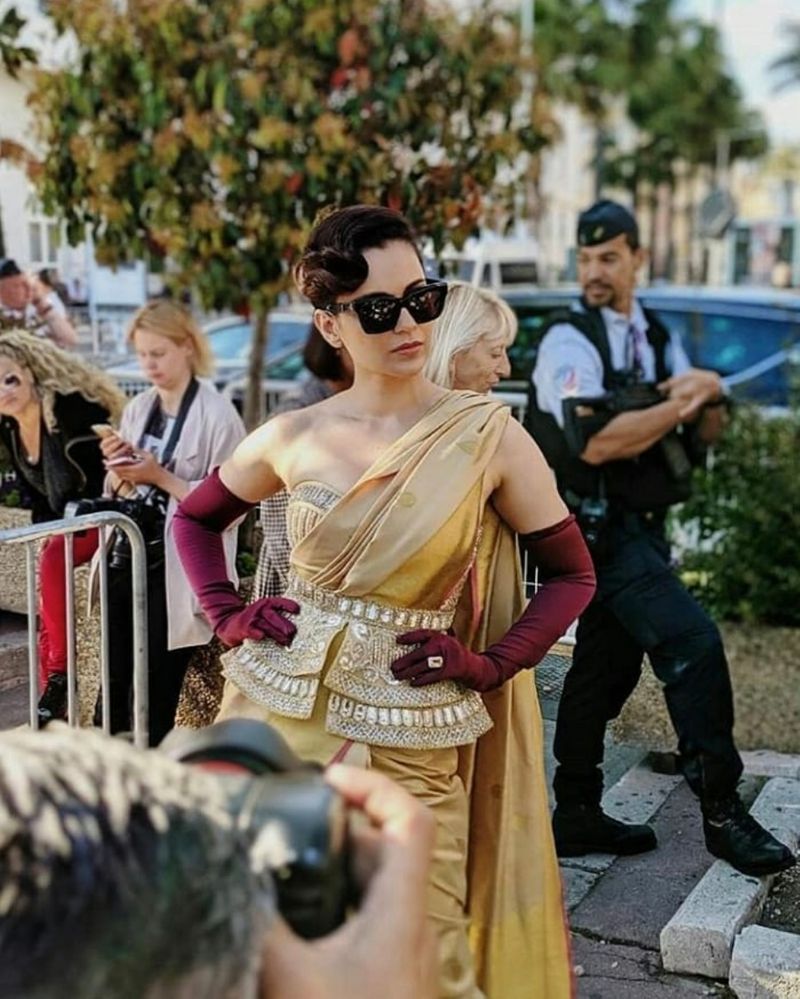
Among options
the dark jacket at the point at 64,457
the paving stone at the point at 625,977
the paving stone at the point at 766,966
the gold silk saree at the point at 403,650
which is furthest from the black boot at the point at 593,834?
the dark jacket at the point at 64,457

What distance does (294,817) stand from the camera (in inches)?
43.4

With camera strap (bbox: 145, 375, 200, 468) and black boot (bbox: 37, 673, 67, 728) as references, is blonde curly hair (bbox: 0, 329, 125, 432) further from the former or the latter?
black boot (bbox: 37, 673, 67, 728)

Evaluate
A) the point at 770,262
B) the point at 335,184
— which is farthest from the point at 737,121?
the point at 335,184

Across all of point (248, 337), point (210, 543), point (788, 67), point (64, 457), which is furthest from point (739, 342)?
point (788, 67)

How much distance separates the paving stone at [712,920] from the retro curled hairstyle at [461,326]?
61.6 inches

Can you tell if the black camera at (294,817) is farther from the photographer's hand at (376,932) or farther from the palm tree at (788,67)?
the palm tree at (788,67)

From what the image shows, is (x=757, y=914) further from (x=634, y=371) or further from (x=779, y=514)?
(x=779, y=514)

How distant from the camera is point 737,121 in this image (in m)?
57.1

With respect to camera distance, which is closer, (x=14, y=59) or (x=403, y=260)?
(x=403, y=260)

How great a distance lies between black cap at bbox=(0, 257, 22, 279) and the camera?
5.71 meters

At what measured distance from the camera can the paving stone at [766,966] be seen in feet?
10.0

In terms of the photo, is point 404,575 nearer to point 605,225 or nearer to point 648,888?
point 648,888

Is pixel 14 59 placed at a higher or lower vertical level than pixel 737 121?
lower

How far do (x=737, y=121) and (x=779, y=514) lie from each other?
5497 cm
